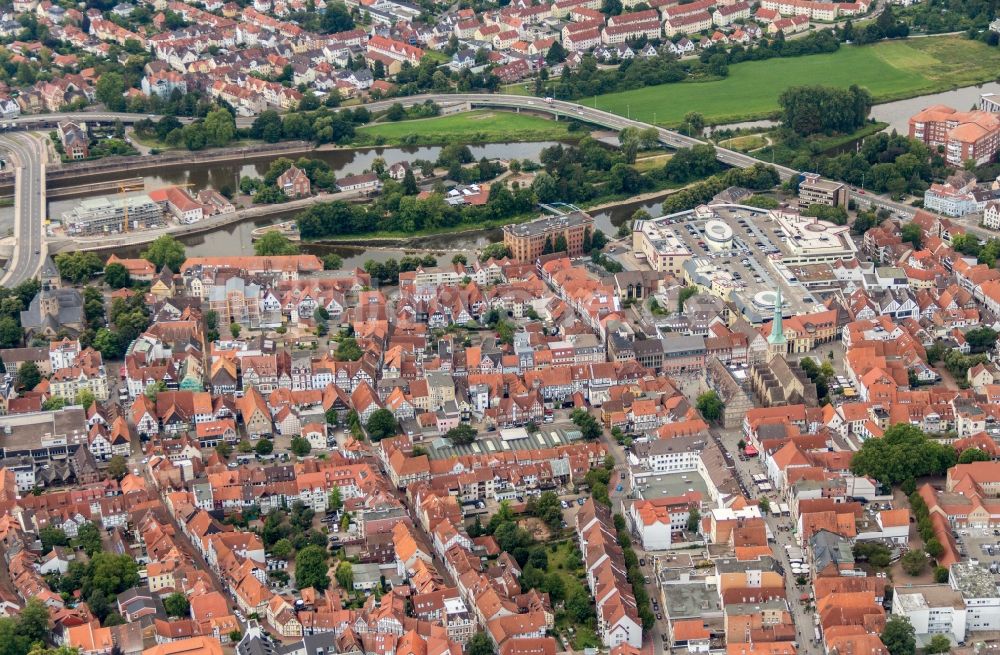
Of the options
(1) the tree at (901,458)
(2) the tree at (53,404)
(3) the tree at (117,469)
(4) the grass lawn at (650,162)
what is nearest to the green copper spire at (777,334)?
(1) the tree at (901,458)

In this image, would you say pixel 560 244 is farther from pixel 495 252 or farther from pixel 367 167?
pixel 367 167

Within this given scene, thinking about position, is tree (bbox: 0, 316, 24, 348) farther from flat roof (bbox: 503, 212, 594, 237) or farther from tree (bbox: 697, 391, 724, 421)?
tree (bbox: 697, 391, 724, 421)

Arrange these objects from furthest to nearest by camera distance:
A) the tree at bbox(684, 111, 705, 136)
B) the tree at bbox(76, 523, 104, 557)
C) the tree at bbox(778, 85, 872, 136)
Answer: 1. the tree at bbox(684, 111, 705, 136)
2. the tree at bbox(778, 85, 872, 136)
3. the tree at bbox(76, 523, 104, 557)

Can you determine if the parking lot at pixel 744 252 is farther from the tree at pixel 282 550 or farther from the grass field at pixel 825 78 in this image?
the tree at pixel 282 550

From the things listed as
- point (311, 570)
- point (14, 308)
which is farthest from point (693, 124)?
point (311, 570)

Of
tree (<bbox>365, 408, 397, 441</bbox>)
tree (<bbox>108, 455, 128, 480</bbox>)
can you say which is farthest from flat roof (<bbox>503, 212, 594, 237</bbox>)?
tree (<bbox>108, 455, 128, 480</bbox>)

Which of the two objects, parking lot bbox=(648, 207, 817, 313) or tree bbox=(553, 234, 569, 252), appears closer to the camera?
parking lot bbox=(648, 207, 817, 313)
